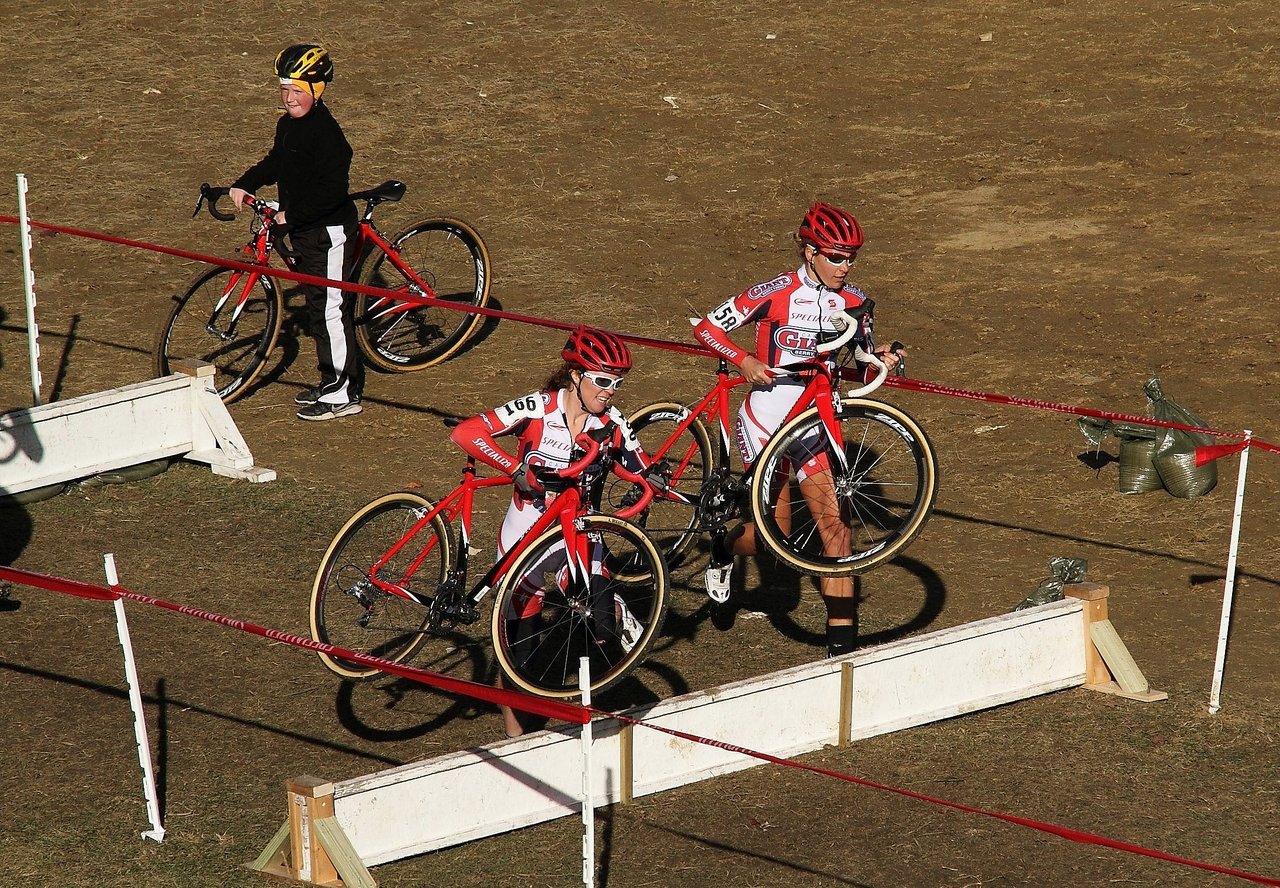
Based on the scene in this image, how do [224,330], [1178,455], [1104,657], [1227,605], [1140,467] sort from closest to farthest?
[1227,605], [1104,657], [1178,455], [1140,467], [224,330]

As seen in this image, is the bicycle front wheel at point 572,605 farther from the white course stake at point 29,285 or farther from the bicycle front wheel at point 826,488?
the white course stake at point 29,285

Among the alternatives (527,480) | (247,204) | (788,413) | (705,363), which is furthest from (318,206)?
(527,480)

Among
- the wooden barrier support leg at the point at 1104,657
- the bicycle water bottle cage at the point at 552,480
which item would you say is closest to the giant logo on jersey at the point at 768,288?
the bicycle water bottle cage at the point at 552,480

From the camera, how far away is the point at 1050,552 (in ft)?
37.1

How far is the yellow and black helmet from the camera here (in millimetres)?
12422

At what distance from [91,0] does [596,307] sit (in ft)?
33.5

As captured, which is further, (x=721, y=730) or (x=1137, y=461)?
(x=1137, y=461)

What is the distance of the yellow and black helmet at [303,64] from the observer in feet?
40.8

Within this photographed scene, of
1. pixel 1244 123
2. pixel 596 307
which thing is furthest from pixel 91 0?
pixel 1244 123

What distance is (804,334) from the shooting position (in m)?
9.55

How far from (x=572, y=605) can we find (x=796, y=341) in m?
2.06

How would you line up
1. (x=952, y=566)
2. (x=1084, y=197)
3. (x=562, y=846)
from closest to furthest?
(x=562, y=846) → (x=952, y=566) → (x=1084, y=197)

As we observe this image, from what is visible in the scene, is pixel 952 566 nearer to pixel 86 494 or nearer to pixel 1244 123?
pixel 86 494

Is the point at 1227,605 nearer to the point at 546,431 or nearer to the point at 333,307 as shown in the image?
the point at 546,431
